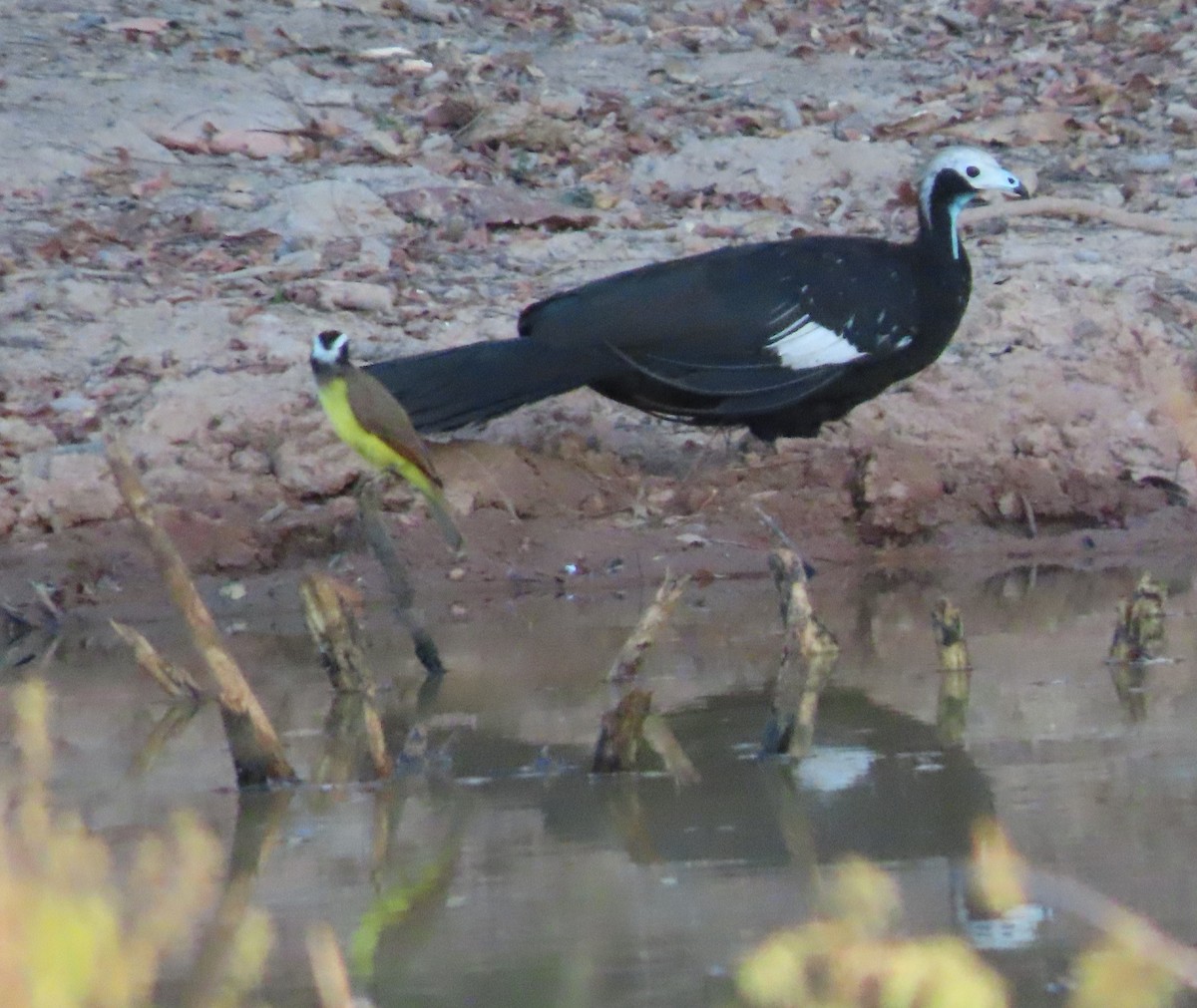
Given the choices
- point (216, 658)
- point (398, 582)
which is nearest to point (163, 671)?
point (398, 582)

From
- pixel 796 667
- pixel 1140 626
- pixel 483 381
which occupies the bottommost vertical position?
pixel 483 381

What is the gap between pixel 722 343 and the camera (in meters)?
7.44

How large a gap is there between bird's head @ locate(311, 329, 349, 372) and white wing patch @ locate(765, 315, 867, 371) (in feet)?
5.13

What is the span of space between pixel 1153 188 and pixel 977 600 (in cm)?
365

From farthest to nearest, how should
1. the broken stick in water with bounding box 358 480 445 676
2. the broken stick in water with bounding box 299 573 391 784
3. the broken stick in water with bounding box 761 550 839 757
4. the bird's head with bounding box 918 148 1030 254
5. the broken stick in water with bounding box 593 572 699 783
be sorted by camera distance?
the bird's head with bounding box 918 148 1030 254
the broken stick in water with bounding box 358 480 445 676
the broken stick in water with bounding box 299 573 391 784
the broken stick in water with bounding box 761 550 839 757
the broken stick in water with bounding box 593 572 699 783

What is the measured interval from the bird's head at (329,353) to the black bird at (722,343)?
79 centimetres

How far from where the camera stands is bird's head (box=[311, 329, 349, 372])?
21.2ft

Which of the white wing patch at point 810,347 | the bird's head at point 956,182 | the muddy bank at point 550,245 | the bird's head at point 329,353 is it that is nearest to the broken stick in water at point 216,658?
the bird's head at point 329,353

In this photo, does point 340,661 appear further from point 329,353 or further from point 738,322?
point 738,322

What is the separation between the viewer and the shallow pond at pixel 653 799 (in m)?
3.61

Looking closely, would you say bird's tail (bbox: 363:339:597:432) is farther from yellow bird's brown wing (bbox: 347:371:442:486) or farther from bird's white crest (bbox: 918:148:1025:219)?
bird's white crest (bbox: 918:148:1025:219)

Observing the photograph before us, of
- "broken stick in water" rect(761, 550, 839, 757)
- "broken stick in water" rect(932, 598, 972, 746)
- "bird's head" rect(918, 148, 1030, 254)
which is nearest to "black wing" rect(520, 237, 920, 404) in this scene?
"bird's head" rect(918, 148, 1030, 254)

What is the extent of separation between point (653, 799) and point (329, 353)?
7.61 ft

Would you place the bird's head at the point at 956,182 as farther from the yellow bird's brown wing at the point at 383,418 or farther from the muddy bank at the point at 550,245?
the yellow bird's brown wing at the point at 383,418
